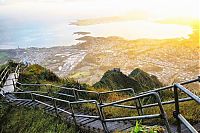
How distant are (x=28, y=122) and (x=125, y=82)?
7612 millimetres

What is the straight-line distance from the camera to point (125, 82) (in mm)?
16734

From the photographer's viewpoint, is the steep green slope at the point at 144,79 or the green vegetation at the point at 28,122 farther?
the steep green slope at the point at 144,79

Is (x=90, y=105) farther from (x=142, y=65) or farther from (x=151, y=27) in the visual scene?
(x=151, y=27)

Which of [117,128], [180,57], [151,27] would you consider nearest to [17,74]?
[117,128]

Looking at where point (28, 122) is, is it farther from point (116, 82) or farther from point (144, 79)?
point (144, 79)

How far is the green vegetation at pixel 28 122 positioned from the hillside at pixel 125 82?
5073 mm

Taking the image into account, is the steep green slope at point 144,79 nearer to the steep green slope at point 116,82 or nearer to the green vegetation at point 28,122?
the steep green slope at point 116,82

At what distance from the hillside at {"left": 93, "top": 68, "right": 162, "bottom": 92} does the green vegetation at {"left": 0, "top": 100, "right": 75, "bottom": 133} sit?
16.6 ft

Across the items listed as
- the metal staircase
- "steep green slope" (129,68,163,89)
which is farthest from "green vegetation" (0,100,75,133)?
"steep green slope" (129,68,163,89)

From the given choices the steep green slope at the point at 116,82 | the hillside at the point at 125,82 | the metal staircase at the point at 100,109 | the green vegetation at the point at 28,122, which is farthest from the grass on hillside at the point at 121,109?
the hillside at the point at 125,82

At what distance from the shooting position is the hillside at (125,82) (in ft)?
53.3

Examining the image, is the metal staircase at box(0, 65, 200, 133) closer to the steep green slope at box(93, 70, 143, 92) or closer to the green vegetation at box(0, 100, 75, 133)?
the green vegetation at box(0, 100, 75, 133)

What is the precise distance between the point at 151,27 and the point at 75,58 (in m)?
21.8

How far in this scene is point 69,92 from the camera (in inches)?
501
